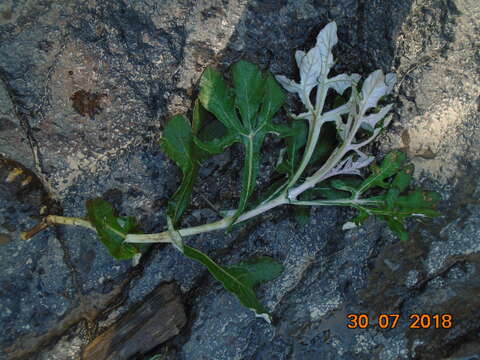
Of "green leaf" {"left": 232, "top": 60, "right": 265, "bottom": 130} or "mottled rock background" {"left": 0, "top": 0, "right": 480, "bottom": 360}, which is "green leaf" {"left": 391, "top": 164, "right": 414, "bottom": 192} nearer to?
"mottled rock background" {"left": 0, "top": 0, "right": 480, "bottom": 360}

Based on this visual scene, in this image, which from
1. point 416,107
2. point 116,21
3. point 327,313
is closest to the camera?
point 116,21

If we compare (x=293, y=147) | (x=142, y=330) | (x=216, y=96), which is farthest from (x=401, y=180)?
(x=142, y=330)

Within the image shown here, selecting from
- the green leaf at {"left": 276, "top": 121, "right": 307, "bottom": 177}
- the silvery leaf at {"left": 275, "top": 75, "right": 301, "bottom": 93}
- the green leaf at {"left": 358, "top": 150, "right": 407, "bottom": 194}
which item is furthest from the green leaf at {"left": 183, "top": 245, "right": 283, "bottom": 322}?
the silvery leaf at {"left": 275, "top": 75, "right": 301, "bottom": 93}

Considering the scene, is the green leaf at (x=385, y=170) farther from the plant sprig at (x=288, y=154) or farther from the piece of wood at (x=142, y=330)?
the piece of wood at (x=142, y=330)

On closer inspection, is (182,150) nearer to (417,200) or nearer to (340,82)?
(340,82)

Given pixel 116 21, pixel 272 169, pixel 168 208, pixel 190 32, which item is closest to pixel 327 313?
pixel 272 169

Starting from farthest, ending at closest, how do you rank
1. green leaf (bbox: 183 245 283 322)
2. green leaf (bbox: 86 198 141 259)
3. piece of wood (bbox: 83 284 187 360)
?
1. piece of wood (bbox: 83 284 187 360)
2. green leaf (bbox: 183 245 283 322)
3. green leaf (bbox: 86 198 141 259)

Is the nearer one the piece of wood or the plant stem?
the plant stem

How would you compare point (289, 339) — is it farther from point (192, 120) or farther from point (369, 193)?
point (192, 120)

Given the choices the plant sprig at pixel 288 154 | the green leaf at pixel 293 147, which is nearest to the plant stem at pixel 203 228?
the plant sprig at pixel 288 154
